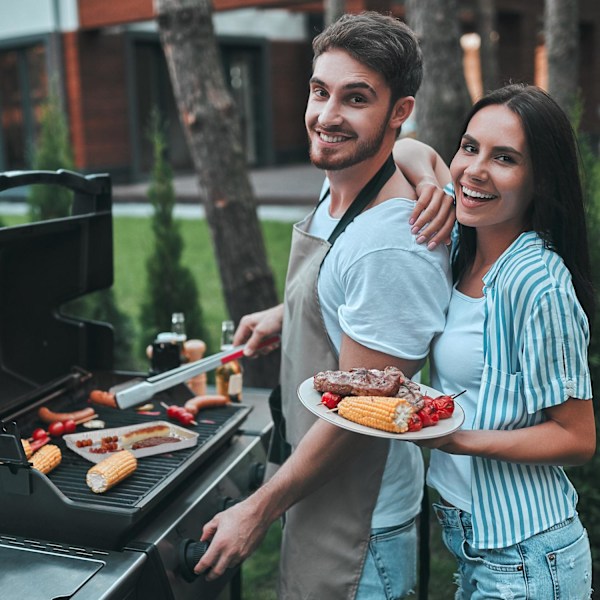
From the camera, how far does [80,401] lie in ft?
7.55

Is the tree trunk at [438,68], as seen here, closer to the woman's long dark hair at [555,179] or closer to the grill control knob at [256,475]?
the grill control knob at [256,475]

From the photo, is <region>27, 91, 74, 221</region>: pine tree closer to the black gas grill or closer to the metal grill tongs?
the black gas grill

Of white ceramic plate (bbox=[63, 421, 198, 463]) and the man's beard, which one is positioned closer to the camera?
the man's beard

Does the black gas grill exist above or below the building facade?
below

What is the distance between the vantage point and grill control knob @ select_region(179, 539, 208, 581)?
5.55ft

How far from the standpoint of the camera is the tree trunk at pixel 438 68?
4629 millimetres

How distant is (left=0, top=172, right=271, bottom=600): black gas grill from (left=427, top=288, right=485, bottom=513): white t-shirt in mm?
625

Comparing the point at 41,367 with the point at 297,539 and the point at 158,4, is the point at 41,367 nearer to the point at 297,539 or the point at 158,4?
the point at 297,539

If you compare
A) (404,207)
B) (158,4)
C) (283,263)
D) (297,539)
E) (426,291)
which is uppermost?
(158,4)

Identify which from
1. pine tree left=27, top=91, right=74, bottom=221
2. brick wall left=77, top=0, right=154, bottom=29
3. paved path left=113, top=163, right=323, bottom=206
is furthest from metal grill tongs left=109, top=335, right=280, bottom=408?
brick wall left=77, top=0, right=154, bottom=29

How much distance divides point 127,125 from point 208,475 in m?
14.7

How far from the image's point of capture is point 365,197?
70.4 inches

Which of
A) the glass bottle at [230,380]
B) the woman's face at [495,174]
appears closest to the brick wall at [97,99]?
the glass bottle at [230,380]

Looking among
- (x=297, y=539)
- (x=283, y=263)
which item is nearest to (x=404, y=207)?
(x=297, y=539)
